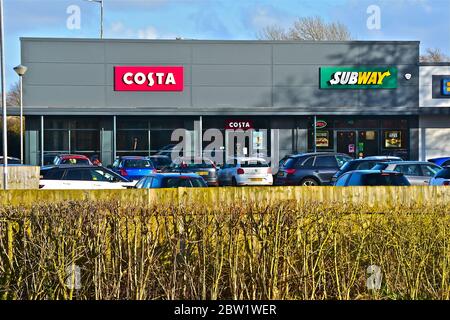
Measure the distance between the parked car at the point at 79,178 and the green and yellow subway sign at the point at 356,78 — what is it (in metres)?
20.9

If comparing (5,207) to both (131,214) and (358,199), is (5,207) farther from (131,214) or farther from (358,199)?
(358,199)

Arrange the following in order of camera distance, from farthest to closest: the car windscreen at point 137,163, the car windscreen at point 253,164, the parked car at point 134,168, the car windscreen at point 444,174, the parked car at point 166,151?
the parked car at point 166,151, the car windscreen at point 253,164, the car windscreen at point 137,163, the parked car at point 134,168, the car windscreen at point 444,174

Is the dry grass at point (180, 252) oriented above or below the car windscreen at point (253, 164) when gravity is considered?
below

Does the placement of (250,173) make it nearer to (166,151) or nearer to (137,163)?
(137,163)

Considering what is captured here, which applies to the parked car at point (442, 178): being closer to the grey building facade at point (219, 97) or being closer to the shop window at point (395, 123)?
the grey building facade at point (219, 97)

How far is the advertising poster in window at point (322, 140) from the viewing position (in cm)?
4081

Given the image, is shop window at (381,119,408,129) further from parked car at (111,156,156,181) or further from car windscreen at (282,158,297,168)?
parked car at (111,156,156,181)

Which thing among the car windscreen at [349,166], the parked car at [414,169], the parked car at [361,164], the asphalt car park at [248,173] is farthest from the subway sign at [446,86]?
the parked car at [414,169]

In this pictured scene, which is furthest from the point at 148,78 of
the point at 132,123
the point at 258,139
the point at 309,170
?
the point at 309,170

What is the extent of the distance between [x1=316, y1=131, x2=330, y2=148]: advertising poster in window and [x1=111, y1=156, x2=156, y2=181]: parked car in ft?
44.5

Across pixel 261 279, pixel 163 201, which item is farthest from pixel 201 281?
pixel 163 201

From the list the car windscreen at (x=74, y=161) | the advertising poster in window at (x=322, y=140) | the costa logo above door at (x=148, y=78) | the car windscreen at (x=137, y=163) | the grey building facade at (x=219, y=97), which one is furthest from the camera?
the advertising poster in window at (x=322, y=140)

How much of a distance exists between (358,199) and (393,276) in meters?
1.91

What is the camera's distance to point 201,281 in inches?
340
